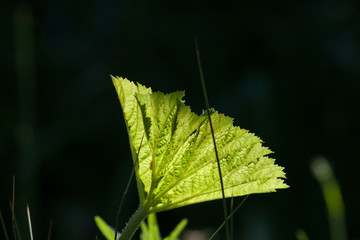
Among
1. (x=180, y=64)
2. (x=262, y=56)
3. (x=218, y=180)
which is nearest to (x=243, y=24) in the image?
(x=262, y=56)

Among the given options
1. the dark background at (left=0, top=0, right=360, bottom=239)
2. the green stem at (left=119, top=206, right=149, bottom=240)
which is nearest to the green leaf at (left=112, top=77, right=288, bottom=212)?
the green stem at (left=119, top=206, right=149, bottom=240)

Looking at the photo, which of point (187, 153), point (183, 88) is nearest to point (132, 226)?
point (187, 153)

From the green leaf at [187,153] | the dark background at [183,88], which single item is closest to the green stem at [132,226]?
the green leaf at [187,153]

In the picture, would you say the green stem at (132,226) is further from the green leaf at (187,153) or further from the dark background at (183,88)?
the dark background at (183,88)

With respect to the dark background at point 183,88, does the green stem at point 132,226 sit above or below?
below
